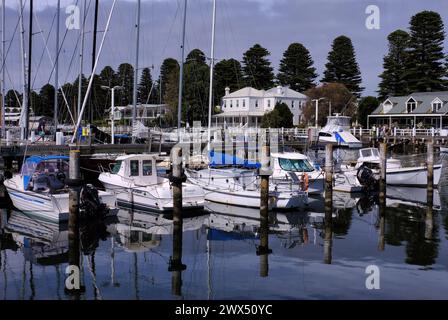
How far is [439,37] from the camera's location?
93062 mm

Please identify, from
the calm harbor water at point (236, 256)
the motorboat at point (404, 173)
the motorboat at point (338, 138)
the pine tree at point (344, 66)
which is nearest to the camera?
the calm harbor water at point (236, 256)

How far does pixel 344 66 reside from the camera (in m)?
106

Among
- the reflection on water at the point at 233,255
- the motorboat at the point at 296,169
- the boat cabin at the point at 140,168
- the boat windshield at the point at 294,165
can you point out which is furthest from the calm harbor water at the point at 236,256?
the boat windshield at the point at 294,165

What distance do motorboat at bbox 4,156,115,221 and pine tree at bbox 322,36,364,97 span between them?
8511 cm

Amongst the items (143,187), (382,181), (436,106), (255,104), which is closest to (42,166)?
(143,187)

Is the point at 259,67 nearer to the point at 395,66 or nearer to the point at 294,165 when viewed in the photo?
the point at 395,66

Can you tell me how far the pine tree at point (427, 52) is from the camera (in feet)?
304

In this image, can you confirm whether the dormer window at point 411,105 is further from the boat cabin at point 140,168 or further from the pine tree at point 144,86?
the pine tree at point 144,86

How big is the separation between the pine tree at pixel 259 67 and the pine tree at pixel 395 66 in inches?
903

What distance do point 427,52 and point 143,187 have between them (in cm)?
7959

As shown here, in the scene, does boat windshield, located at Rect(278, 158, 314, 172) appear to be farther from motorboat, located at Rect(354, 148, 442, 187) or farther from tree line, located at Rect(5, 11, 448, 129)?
tree line, located at Rect(5, 11, 448, 129)
